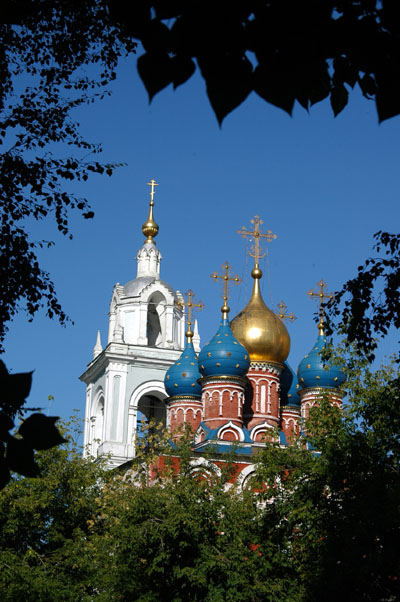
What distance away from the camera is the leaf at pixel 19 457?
11.6ft

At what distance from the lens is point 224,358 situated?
102 ft

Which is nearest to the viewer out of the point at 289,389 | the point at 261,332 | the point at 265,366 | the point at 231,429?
the point at 231,429

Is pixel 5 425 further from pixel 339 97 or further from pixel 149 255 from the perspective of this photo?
pixel 149 255

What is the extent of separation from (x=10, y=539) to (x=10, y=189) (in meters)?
17.3

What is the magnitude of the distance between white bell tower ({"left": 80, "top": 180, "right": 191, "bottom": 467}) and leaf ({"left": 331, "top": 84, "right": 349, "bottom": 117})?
33.0 metres

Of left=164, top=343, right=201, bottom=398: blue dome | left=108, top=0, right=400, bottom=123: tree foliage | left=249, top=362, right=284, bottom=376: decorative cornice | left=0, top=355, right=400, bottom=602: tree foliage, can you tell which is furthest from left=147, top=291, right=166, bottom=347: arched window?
left=108, top=0, right=400, bottom=123: tree foliage

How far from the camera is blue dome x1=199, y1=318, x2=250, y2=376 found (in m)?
31.2

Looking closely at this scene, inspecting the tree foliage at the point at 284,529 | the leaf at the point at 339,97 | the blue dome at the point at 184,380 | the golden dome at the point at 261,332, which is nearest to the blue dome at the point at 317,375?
the golden dome at the point at 261,332

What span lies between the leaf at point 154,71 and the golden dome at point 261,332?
30556mm

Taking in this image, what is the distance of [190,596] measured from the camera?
18.0m

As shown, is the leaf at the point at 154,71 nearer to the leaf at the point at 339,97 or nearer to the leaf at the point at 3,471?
the leaf at the point at 339,97

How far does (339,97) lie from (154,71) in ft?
2.83

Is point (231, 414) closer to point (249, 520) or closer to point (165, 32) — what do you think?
point (249, 520)

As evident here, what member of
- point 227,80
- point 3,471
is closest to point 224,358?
point 3,471
